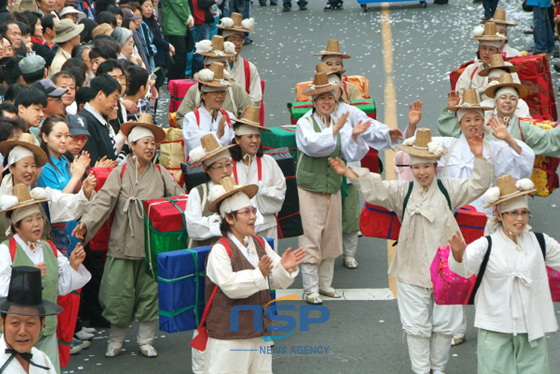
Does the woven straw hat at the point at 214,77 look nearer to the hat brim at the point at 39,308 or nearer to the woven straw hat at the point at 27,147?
the woven straw hat at the point at 27,147

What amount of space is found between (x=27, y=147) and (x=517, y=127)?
4615 millimetres

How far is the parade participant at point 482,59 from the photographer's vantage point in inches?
447

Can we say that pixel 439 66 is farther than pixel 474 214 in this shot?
Yes

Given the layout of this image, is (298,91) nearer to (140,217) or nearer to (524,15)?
(140,217)

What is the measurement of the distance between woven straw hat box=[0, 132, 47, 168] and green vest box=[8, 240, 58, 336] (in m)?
0.91

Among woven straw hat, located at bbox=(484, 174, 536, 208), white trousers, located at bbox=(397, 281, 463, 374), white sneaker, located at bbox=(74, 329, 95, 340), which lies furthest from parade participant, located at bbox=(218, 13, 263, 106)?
woven straw hat, located at bbox=(484, 174, 536, 208)

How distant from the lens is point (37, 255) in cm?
705

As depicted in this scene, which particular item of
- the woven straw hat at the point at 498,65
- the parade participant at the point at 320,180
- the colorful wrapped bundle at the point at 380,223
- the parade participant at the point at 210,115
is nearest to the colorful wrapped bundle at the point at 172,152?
the parade participant at the point at 210,115

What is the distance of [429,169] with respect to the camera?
795cm

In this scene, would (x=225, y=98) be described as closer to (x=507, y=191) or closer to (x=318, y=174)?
(x=318, y=174)

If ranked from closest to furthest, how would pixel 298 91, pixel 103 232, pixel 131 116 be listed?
1. pixel 103 232
2. pixel 131 116
3. pixel 298 91

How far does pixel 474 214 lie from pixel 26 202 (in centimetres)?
350

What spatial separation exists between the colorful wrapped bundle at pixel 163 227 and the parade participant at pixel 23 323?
2.05m

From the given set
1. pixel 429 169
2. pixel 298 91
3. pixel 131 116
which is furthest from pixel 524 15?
pixel 429 169
